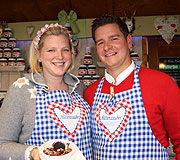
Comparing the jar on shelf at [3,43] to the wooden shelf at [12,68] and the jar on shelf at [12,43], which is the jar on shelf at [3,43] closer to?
the jar on shelf at [12,43]

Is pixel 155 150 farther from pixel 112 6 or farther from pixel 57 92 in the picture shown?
pixel 112 6

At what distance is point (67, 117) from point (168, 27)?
8.59ft

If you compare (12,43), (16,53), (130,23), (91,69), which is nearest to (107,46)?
(91,69)

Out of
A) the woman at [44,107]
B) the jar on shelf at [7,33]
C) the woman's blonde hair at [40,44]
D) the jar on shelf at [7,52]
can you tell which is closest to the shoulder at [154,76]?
the woman at [44,107]

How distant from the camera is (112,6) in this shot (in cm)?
341

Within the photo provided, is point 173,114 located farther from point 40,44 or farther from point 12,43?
point 12,43

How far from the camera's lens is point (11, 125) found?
1.41 meters

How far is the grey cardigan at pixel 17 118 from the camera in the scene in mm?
1333

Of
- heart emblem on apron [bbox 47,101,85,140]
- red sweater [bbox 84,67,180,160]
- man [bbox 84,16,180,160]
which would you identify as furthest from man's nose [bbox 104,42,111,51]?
heart emblem on apron [bbox 47,101,85,140]

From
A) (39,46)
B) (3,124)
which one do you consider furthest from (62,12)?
(3,124)

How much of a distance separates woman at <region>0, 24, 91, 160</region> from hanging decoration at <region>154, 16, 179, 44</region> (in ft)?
7.22

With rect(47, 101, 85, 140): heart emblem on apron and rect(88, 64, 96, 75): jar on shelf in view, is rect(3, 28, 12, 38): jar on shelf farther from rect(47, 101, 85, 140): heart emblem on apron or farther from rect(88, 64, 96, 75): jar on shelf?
rect(47, 101, 85, 140): heart emblem on apron

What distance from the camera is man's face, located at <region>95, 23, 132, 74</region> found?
1735 millimetres

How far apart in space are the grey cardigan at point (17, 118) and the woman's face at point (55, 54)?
0.14 metres
